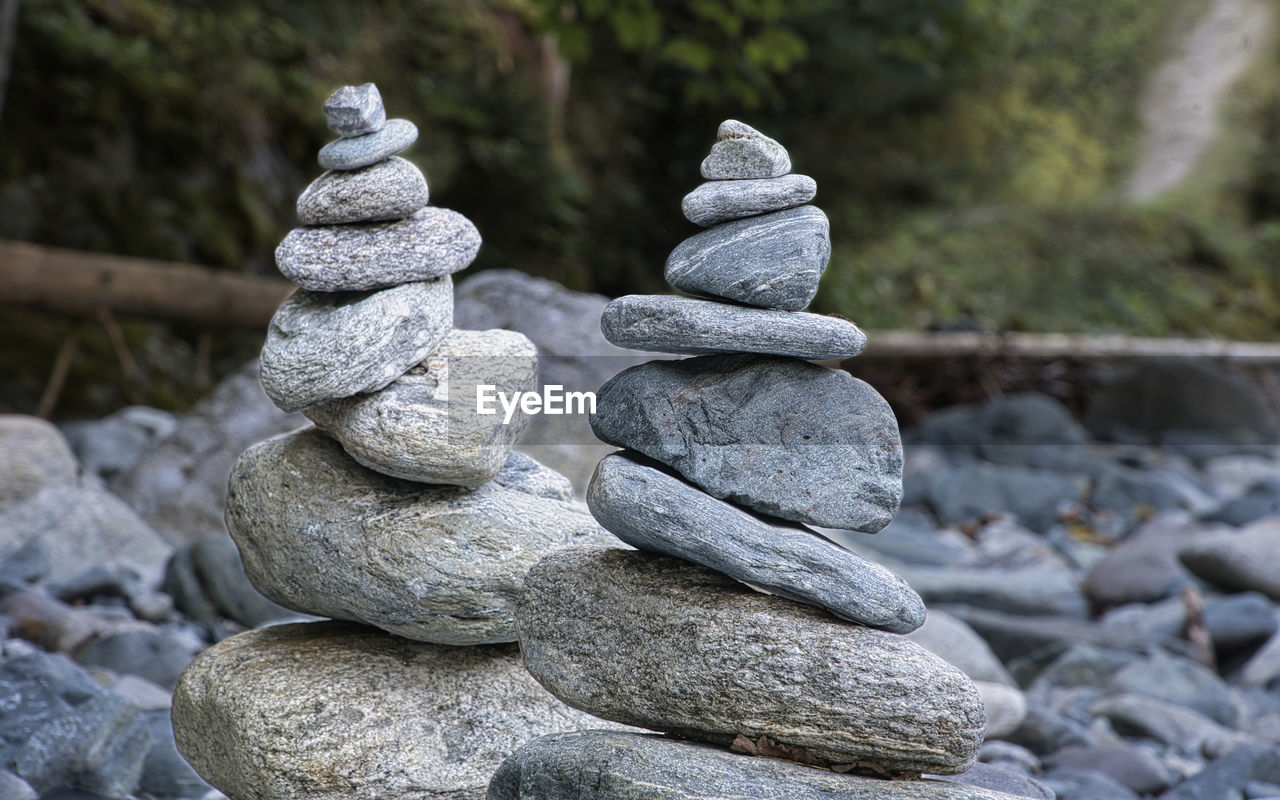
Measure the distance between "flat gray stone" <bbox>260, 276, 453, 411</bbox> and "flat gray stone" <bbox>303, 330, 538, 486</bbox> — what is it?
69 mm

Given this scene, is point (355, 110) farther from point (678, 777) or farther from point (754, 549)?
point (678, 777)

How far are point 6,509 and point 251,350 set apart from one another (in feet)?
14.3

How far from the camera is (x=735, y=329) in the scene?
275 cm

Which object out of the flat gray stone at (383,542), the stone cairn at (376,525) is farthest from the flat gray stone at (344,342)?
the flat gray stone at (383,542)

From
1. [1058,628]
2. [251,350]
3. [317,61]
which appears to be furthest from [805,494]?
[317,61]

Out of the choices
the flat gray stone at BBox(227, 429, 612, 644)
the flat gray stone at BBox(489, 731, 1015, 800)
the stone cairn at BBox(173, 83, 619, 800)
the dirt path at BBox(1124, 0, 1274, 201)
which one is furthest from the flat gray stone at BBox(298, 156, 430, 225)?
the dirt path at BBox(1124, 0, 1274, 201)

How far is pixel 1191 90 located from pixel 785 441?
21.7 meters

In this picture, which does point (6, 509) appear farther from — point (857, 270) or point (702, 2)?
point (857, 270)

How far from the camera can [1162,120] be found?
22.6 meters

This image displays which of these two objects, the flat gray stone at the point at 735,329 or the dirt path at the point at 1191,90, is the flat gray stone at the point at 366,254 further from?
the dirt path at the point at 1191,90

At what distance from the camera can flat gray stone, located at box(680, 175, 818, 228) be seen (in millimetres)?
2826

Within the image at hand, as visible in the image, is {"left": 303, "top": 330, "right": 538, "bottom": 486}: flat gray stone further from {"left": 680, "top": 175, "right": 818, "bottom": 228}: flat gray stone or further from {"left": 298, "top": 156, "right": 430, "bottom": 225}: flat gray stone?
{"left": 680, "top": 175, "right": 818, "bottom": 228}: flat gray stone

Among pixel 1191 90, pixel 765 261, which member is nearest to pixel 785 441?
pixel 765 261

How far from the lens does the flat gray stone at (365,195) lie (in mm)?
3148
